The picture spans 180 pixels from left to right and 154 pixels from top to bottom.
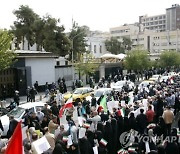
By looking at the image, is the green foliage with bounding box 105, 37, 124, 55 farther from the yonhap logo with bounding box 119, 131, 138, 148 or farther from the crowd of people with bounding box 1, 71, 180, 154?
the yonhap logo with bounding box 119, 131, 138, 148

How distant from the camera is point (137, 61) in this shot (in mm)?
52344

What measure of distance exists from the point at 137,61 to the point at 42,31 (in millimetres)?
13880

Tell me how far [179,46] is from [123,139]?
99812 millimetres

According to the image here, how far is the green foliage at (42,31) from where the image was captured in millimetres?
48812

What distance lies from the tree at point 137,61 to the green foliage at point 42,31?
29.9ft

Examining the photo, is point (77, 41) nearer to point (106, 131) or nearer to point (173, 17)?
point (106, 131)

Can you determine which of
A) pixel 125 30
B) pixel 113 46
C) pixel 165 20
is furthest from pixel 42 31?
pixel 165 20

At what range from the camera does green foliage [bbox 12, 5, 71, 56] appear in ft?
160

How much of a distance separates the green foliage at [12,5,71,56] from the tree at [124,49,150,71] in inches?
358

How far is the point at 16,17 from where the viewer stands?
5422 centimetres

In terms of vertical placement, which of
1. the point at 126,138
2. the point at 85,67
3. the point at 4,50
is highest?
the point at 4,50

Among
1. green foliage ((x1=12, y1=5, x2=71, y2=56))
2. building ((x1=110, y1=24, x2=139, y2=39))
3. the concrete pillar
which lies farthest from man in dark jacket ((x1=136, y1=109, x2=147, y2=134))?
building ((x1=110, y1=24, x2=139, y2=39))

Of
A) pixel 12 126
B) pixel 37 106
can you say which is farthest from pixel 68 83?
pixel 12 126

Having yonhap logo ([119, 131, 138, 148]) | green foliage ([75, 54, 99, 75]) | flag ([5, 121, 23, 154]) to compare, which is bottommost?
yonhap logo ([119, 131, 138, 148])
